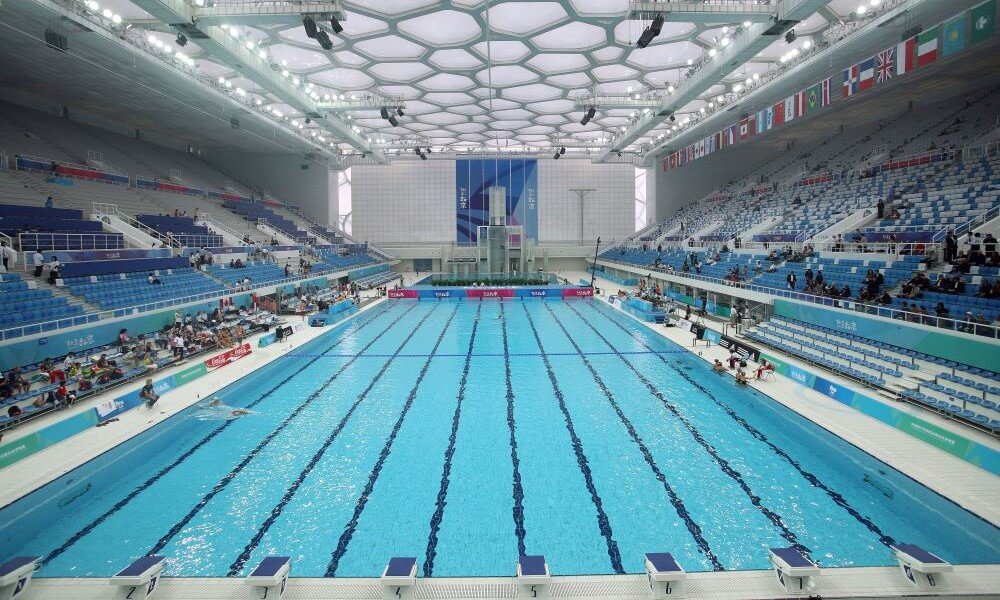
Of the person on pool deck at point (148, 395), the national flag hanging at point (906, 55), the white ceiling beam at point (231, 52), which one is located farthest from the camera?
the white ceiling beam at point (231, 52)

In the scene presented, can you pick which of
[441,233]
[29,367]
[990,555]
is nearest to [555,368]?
[990,555]

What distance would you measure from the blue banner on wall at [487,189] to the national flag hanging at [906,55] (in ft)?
98.4

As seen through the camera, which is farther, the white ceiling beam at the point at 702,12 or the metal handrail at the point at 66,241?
the metal handrail at the point at 66,241

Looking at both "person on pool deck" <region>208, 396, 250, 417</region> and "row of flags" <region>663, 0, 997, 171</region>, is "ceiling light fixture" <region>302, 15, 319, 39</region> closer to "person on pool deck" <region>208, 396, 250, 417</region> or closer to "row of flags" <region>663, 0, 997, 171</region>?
"person on pool deck" <region>208, 396, 250, 417</region>

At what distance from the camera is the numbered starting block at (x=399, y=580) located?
3.94m

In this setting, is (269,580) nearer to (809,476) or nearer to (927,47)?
(809,476)

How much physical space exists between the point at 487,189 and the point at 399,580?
123ft

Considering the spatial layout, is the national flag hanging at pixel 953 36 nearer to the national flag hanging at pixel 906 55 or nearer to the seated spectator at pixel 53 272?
the national flag hanging at pixel 906 55

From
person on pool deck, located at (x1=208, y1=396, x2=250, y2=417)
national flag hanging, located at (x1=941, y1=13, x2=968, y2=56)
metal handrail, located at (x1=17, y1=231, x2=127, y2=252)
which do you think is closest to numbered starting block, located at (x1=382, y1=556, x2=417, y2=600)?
person on pool deck, located at (x1=208, y1=396, x2=250, y2=417)

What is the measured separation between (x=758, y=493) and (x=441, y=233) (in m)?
36.1

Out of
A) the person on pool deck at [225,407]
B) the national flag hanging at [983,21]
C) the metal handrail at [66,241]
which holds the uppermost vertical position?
the national flag hanging at [983,21]

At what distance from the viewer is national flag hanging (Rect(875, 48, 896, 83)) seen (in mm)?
10948

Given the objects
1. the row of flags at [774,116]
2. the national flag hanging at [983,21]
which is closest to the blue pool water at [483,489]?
the national flag hanging at [983,21]

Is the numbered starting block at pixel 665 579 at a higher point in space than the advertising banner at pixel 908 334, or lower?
lower
